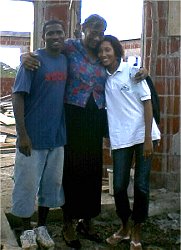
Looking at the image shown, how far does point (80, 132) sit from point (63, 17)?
2.07 meters

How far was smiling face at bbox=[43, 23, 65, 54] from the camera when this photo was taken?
3.09 meters

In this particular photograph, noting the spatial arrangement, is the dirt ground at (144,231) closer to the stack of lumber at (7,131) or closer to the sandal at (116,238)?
the sandal at (116,238)

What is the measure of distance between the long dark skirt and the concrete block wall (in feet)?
4.87

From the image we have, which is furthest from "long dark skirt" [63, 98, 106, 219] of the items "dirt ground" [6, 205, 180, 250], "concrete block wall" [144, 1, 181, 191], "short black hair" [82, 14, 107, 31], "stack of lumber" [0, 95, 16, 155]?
"stack of lumber" [0, 95, 16, 155]

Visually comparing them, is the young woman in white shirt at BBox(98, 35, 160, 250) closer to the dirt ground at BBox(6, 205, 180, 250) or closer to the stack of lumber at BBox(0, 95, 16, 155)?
the dirt ground at BBox(6, 205, 180, 250)

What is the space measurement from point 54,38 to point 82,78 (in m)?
0.38

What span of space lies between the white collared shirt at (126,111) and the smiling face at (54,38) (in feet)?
1.66

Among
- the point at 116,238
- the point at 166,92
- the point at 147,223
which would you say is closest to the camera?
the point at 116,238

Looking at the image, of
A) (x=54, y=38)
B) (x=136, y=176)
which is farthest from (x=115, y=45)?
(x=136, y=176)

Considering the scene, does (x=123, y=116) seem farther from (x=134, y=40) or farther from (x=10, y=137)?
(x=134, y=40)

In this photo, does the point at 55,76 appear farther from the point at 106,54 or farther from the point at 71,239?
the point at 71,239

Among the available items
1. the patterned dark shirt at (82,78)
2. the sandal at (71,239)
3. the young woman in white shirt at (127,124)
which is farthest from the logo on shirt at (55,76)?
the sandal at (71,239)

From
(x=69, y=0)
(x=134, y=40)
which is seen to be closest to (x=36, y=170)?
(x=69, y=0)

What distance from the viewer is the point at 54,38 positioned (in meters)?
3.09
